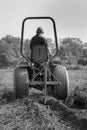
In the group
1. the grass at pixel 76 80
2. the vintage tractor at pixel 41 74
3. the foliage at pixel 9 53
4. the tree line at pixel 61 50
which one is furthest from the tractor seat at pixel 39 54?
the tree line at pixel 61 50

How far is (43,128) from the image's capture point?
326cm

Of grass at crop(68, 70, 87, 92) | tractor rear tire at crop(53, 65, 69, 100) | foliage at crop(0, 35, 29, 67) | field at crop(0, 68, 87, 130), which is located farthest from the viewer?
foliage at crop(0, 35, 29, 67)

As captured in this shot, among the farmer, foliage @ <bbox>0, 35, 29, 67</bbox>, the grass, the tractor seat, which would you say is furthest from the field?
foliage @ <bbox>0, 35, 29, 67</bbox>

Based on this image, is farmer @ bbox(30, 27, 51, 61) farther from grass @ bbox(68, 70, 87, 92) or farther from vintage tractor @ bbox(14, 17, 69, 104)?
grass @ bbox(68, 70, 87, 92)

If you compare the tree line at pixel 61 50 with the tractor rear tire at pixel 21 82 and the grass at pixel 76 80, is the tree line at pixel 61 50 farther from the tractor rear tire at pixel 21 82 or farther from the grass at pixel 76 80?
the tractor rear tire at pixel 21 82

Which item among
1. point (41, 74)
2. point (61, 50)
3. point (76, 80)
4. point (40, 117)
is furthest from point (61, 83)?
point (61, 50)

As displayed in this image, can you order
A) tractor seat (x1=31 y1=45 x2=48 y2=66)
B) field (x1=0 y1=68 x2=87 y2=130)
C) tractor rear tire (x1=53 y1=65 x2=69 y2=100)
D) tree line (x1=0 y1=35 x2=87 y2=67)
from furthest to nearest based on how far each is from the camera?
tree line (x1=0 y1=35 x2=87 y2=67) → tractor seat (x1=31 y1=45 x2=48 y2=66) → tractor rear tire (x1=53 y1=65 x2=69 y2=100) → field (x1=0 y1=68 x2=87 y2=130)

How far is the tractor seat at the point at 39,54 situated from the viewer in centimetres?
568

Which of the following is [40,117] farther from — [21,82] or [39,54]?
[39,54]

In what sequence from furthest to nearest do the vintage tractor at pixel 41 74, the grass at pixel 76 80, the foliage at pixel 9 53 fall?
the foliage at pixel 9 53 → the grass at pixel 76 80 → the vintage tractor at pixel 41 74

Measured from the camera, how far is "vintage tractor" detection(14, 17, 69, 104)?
5.31 m

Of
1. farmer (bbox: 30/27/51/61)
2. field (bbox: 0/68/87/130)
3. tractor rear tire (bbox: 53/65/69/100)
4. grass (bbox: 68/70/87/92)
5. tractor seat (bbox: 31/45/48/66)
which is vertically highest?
farmer (bbox: 30/27/51/61)

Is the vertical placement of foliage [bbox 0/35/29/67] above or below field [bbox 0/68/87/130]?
above

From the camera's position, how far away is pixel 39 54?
5.69 metres
